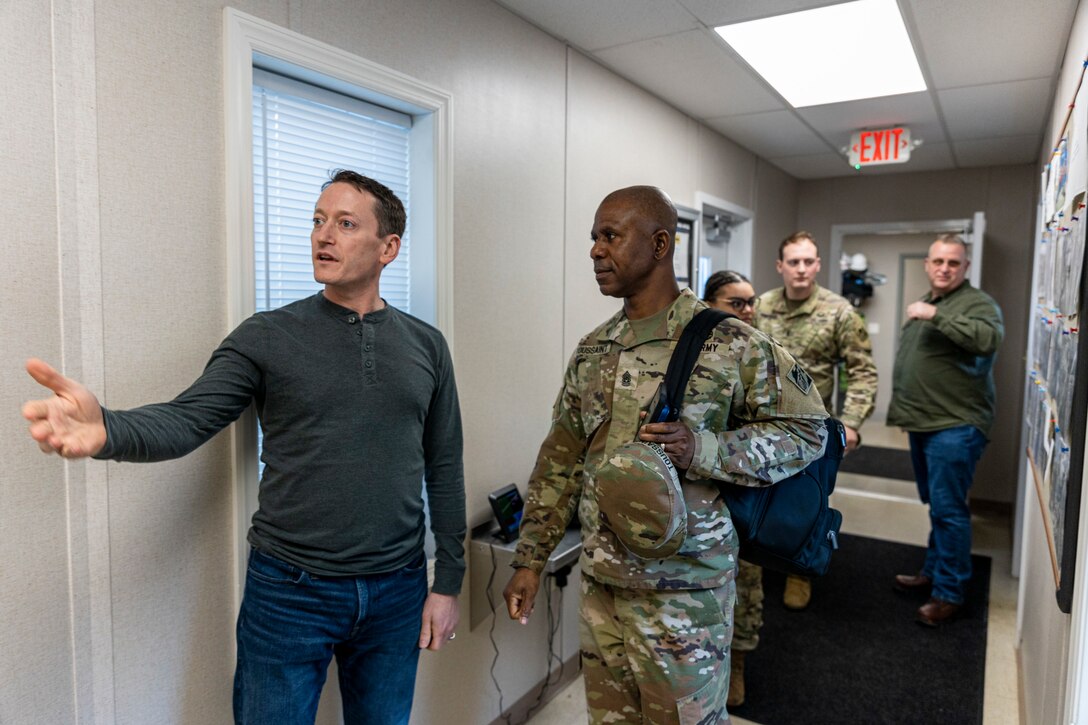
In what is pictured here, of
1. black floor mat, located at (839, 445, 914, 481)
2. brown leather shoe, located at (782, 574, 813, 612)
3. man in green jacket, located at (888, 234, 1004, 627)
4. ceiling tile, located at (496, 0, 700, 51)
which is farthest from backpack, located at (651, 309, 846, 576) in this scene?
black floor mat, located at (839, 445, 914, 481)

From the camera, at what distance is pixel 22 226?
119 centimetres

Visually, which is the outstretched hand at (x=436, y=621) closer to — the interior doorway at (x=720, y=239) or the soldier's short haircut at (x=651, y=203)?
the soldier's short haircut at (x=651, y=203)

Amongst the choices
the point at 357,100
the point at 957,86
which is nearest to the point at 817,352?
the point at 957,86

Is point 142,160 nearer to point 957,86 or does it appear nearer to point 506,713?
point 506,713

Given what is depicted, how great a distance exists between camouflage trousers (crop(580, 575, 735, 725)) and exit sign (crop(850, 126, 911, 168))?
321 centimetres

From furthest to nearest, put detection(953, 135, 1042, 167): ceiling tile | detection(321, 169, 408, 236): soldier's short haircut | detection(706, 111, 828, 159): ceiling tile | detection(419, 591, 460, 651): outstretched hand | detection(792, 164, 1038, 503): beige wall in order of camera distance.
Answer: detection(792, 164, 1038, 503): beige wall < detection(953, 135, 1042, 167): ceiling tile < detection(706, 111, 828, 159): ceiling tile < detection(419, 591, 460, 651): outstretched hand < detection(321, 169, 408, 236): soldier's short haircut

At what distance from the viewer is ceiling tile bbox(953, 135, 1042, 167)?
423cm

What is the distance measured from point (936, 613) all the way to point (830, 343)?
4.51ft

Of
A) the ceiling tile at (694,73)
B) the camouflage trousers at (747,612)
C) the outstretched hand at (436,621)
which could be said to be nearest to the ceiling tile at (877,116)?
the ceiling tile at (694,73)

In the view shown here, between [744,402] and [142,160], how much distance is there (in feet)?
4.28

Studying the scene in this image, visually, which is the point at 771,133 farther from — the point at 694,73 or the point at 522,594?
the point at 522,594

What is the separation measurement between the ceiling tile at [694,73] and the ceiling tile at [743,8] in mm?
160

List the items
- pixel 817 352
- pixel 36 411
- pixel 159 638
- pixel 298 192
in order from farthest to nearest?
pixel 817 352
pixel 298 192
pixel 159 638
pixel 36 411

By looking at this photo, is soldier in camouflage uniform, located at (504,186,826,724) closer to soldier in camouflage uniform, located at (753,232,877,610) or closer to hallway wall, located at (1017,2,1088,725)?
hallway wall, located at (1017,2,1088,725)
